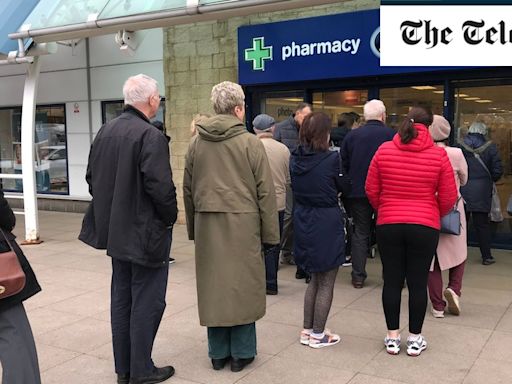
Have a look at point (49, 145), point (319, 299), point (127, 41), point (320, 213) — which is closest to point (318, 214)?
point (320, 213)

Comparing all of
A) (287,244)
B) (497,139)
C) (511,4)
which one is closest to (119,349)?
(287,244)

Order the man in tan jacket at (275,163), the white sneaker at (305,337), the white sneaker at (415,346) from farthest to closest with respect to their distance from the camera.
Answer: the man in tan jacket at (275,163) < the white sneaker at (305,337) < the white sneaker at (415,346)

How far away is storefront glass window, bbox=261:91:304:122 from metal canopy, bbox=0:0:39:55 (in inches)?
150

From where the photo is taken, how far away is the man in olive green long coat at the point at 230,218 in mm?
3562

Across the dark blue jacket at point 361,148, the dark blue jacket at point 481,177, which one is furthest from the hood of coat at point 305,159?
the dark blue jacket at point 481,177

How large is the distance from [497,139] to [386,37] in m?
2.17

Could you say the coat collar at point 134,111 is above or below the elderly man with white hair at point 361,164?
above

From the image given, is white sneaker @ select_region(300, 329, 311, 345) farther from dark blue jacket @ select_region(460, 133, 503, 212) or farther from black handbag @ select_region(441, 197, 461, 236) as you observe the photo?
dark blue jacket @ select_region(460, 133, 503, 212)

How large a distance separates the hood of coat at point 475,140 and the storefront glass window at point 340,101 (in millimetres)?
1626

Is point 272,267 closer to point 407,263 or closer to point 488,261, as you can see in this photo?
point 407,263

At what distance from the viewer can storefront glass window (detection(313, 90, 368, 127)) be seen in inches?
317

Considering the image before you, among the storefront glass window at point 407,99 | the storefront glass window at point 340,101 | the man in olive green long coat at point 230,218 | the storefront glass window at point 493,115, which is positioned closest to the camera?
the man in olive green long coat at point 230,218

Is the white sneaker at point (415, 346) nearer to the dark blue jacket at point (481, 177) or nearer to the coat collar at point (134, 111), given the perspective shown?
the coat collar at point (134, 111)

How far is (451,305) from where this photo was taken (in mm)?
4762
